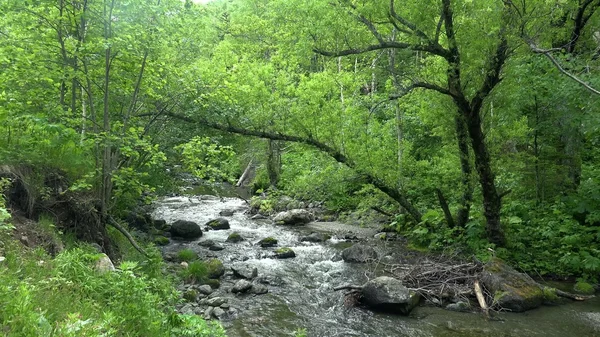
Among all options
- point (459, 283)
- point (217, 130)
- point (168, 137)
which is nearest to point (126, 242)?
point (168, 137)

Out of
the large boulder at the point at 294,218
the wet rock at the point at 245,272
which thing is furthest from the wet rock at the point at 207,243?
the large boulder at the point at 294,218

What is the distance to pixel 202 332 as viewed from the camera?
489cm

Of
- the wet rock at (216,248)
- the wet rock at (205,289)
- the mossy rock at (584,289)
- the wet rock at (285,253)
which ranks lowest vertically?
the wet rock at (216,248)

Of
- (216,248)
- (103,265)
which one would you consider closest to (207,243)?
(216,248)

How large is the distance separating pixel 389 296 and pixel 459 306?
5.49 feet

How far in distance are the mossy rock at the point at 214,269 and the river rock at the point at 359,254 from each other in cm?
416

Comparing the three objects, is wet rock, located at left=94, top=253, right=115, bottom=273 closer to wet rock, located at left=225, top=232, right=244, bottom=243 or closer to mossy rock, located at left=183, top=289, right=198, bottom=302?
mossy rock, located at left=183, top=289, right=198, bottom=302

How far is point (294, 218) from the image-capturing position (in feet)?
63.9

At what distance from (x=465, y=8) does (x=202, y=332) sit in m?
9.99

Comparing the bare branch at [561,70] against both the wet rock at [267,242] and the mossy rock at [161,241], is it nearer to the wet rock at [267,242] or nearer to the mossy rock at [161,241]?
the wet rock at [267,242]

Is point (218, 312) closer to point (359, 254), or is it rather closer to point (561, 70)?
point (359, 254)

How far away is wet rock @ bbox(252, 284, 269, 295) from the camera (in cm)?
1034

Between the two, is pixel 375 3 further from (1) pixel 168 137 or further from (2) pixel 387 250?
(2) pixel 387 250

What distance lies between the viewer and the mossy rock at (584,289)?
966cm
